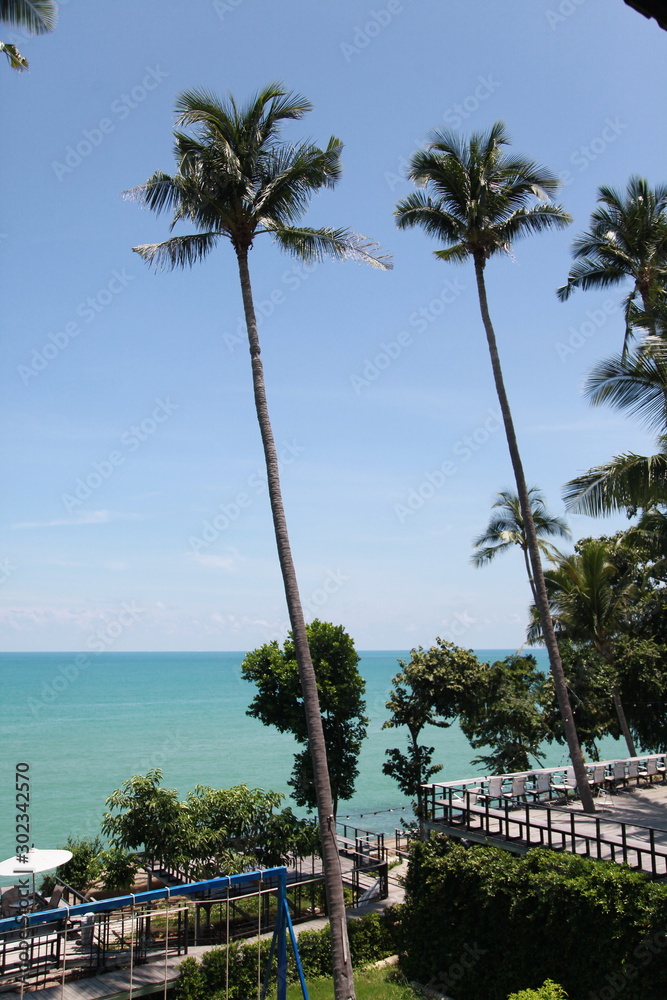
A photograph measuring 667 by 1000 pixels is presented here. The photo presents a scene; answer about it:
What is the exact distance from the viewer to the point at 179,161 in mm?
13320

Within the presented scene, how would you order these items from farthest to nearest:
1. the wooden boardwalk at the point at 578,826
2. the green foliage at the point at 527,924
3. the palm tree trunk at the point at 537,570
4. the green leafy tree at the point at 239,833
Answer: the green leafy tree at the point at 239,833 → the palm tree trunk at the point at 537,570 → the wooden boardwalk at the point at 578,826 → the green foliage at the point at 527,924

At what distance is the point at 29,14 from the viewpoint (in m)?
10.6

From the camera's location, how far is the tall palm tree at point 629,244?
19953 millimetres

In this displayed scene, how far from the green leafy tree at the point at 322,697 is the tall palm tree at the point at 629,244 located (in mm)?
14429

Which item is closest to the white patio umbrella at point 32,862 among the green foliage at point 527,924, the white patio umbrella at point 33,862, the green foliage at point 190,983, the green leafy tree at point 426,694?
the white patio umbrella at point 33,862

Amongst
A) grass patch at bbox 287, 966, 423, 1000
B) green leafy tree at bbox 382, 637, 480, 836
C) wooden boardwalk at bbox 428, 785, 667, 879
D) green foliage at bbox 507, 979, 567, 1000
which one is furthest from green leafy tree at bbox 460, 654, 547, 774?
green foliage at bbox 507, 979, 567, 1000

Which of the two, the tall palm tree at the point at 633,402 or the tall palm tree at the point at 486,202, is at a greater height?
the tall palm tree at the point at 486,202

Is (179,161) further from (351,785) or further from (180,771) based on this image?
(180,771)

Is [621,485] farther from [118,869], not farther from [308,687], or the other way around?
[118,869]

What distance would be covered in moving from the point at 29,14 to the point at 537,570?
1422 cm

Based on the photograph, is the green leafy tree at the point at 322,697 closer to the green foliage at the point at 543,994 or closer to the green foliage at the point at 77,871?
the green foliage at the point at 77,871

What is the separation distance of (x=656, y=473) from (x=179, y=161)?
11.1 meters

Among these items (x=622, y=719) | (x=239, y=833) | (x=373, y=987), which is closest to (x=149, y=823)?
(x=239, y=833)

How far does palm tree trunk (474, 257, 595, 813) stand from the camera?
15.5 metres
